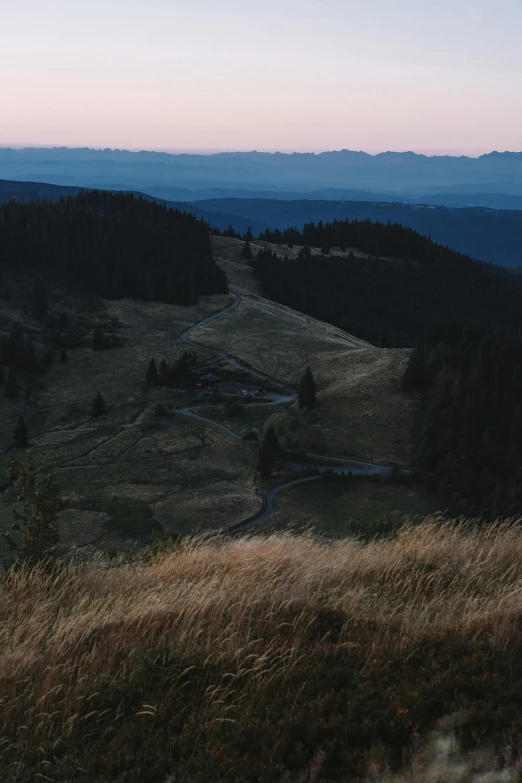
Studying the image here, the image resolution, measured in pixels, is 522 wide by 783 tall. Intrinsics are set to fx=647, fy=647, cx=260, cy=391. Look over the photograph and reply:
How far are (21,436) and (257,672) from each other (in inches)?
3203

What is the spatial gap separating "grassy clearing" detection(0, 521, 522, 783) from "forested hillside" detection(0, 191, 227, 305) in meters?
141

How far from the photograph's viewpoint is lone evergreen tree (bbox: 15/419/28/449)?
82.4 m

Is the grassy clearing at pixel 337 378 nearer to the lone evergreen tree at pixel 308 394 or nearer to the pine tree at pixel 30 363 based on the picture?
the lone evergreen tree at pixel 308 394

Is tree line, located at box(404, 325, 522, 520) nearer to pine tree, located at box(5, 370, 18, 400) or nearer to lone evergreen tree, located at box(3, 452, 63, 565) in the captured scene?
lone evergreen tree, located at box(3, 452, 63, 565)

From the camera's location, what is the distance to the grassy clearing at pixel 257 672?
20.5 feet

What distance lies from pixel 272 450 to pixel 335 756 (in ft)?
220

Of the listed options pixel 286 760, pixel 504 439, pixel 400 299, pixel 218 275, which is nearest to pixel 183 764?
pixel 286 760

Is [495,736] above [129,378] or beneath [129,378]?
above

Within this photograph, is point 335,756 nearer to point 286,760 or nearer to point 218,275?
point 286,760

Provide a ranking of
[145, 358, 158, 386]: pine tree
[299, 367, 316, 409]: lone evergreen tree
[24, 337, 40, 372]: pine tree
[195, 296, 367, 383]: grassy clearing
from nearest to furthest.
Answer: [299, 367, 316, 409]: lone evergreen tree < [145, 358, 158, 386]: pine tree < [195, 296, 367, 383]: grassy clearing < [24, 337, 40, 372]: pine tree

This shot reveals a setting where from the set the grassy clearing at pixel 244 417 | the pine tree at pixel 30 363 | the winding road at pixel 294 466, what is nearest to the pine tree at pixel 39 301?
the pine tree at pixel 30 363

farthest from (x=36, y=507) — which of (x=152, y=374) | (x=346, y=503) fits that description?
(x=152, y=374)

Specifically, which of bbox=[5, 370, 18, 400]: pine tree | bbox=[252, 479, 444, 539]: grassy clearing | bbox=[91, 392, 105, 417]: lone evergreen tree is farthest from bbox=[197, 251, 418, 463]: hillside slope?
bbox=[5, 370, 18, 400]: pine tree

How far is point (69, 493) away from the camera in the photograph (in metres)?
65.8
